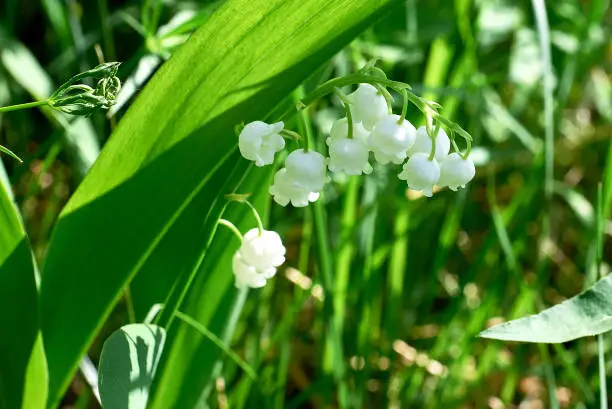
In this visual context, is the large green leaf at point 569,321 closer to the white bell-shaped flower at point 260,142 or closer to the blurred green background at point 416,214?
the white bell-shaped flower at point 260,142

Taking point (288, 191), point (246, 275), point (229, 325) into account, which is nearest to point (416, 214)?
point (229, 325)

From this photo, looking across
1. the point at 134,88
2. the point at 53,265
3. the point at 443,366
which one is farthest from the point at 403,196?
the point at 53,265

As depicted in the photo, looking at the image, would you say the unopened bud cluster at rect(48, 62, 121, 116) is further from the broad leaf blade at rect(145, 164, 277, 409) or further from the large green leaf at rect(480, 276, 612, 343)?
the large green leaf at rect(480, 276, 612, 343)

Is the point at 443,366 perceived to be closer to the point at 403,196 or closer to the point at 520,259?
the point at 403,196

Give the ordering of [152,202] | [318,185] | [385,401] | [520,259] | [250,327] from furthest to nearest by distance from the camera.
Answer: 1. [520,259]
2. [250,327]
3. [385,401]
4. [152,202]
5. [318,185]

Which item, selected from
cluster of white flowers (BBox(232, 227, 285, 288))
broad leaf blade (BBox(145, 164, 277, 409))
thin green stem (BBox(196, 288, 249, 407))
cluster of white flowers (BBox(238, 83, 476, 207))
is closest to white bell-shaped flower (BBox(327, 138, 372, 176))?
cluster of white flowers (BBox(238, 83, 476, 207))

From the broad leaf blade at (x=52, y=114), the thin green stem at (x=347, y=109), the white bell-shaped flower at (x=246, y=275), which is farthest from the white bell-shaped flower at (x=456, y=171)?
the broad leaf blade at (x=52, y=114)

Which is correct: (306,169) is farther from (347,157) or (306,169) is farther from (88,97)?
(88,97)
